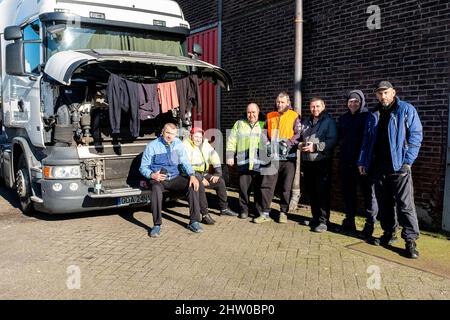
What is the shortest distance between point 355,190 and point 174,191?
253cm

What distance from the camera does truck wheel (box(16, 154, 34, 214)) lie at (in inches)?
255

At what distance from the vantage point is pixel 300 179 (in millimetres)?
7594

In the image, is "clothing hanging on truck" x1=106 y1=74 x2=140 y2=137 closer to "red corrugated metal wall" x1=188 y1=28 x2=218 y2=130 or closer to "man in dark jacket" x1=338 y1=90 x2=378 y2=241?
"man in dark jacket" x1=338 y1=90 x2=378 y2=241

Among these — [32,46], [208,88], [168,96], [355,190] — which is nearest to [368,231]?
[355,190]

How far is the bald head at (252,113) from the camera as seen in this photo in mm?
6203

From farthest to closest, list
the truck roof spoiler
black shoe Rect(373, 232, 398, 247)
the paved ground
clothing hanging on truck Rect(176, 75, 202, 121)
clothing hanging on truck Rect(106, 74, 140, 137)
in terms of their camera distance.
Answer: clothing hanging on truck Rect(176, 75, 202, 121) < clothing hanging on truck Rect(106, 74, 140, 137) < the truck roof spoiler < black shoe Rect(373, 232, 398, 247) < the paved ground

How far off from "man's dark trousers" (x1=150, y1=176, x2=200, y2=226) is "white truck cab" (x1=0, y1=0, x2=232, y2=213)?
18.4 inches

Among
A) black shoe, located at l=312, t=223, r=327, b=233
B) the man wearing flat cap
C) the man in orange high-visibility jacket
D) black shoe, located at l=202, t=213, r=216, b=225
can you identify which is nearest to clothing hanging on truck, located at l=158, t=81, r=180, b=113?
the man in orange high-visibility jacket

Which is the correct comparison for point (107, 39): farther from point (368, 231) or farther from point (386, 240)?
point (386, 240)

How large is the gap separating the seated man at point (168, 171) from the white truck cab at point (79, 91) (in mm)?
471

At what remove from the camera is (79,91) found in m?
5.98

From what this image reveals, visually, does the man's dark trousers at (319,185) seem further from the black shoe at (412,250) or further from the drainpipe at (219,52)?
the drainpipe at (219,52)

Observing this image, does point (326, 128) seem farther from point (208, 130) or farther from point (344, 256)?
point (208, 130)

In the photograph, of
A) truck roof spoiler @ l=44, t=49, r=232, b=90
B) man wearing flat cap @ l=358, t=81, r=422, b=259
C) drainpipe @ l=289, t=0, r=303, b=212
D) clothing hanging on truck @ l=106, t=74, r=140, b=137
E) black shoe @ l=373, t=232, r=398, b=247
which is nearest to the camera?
man wearing flat cap @ l=358, t=81, r=422, b=259
